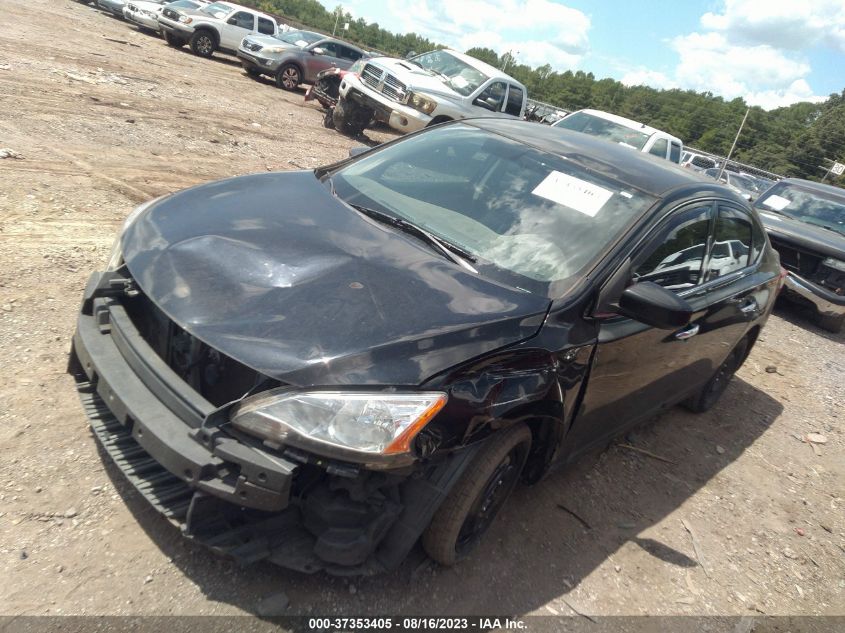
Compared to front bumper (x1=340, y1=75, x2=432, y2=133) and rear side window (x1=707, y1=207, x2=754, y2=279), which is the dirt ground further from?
front bumper (x1=340, y1=75, x2=432, y2=133)

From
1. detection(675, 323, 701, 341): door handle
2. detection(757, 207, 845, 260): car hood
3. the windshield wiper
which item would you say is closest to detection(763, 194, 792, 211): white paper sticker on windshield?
detection(757, 207, 845, 260): car hood

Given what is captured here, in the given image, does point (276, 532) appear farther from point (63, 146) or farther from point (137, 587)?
point (63, 146)

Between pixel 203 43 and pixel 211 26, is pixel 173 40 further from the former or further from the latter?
pixel 211 26

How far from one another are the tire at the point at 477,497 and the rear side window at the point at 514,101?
11697 millimetres

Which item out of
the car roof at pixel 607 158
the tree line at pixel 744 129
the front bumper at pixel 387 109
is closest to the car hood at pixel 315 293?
the car roof at pixel 607 158

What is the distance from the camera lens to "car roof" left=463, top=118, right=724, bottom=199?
3.36 meters

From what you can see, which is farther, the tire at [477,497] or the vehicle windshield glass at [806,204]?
the vehicle windshield glass at [806,204]

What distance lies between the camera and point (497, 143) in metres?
3.66

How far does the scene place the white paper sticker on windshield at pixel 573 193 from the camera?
10.3 feet

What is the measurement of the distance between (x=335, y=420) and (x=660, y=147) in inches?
455

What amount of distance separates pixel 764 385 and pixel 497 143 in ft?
13.8

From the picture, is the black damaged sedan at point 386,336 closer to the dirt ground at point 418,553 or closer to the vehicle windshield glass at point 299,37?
the dirt ground at point 418,553

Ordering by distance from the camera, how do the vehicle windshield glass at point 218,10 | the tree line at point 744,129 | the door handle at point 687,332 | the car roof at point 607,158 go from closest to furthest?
the car roof at point 607,158 < the door handle at point 687,332 < the vehicle windshield glass at point 218,10 < the tree line at point 744,129

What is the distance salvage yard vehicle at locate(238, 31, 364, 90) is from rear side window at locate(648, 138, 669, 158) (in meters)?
Answer: 10.00
